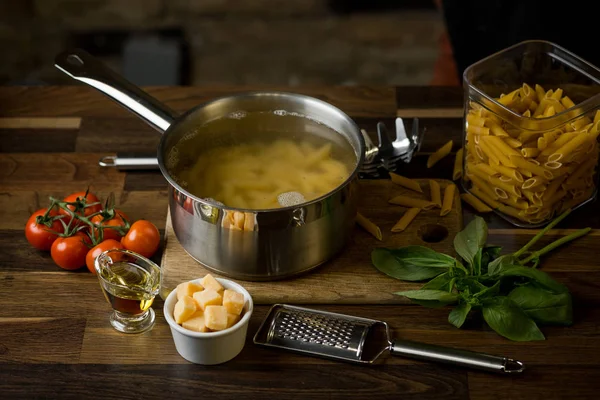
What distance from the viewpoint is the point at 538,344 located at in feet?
5.68

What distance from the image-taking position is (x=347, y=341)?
1.71 metres

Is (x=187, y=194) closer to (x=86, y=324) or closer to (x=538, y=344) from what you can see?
(x=86, y=324)

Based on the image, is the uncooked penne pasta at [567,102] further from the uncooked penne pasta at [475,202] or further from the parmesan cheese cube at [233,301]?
the parmesan cheese cube at [233,301]

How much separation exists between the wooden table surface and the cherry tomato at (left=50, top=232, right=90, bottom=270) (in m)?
0.03

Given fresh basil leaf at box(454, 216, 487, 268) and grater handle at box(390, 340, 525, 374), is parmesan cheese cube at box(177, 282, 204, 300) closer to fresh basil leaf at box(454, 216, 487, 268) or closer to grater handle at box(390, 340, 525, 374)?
grater handle at box(390, 340, 525, 374)

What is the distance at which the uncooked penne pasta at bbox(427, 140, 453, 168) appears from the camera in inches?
88.7

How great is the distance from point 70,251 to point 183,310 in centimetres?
38

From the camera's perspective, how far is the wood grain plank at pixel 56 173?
2186 millimetres

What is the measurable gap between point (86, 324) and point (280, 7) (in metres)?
2.97

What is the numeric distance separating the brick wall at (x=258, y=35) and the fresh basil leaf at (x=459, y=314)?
2.75 m

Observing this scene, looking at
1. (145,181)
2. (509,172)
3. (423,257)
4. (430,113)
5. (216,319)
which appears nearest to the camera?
(216,319)

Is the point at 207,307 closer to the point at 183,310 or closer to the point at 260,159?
the point at 183,310

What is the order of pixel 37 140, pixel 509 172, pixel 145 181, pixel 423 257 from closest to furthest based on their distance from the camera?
pixel 423 257, pixel 509 172, pixel 145 181, pixel 37 140

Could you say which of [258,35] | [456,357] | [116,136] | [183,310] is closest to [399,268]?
[456,357]
